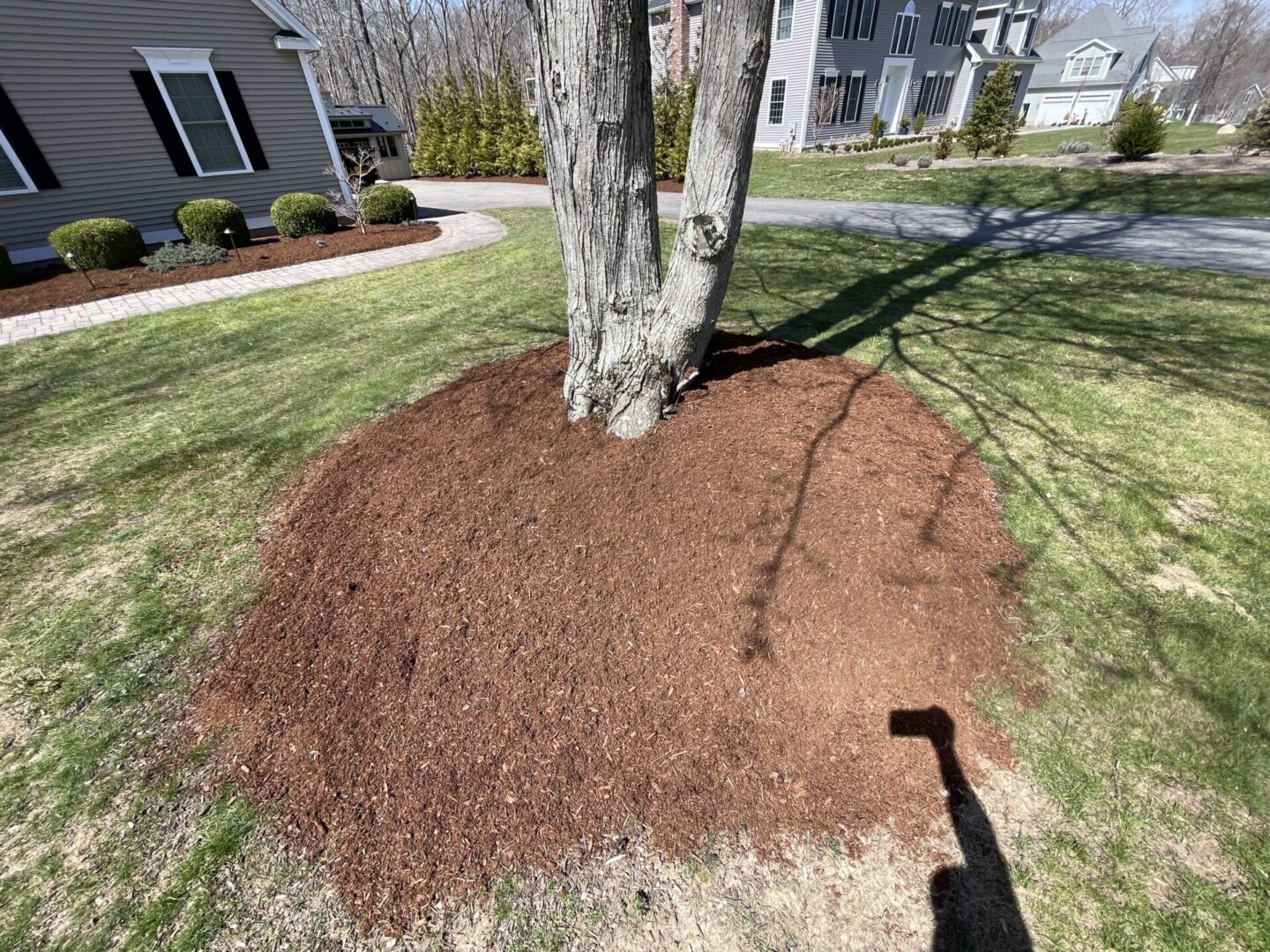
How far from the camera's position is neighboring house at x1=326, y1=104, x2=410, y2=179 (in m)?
20.9

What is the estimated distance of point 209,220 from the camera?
9.46 m

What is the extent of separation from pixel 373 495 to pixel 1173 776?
390 centimetres

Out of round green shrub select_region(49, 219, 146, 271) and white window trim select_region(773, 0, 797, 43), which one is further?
white window trim select_region(773, 0, 797, 43)

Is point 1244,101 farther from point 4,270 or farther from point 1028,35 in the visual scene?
point 4,270

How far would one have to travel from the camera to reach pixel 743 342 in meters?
4.02

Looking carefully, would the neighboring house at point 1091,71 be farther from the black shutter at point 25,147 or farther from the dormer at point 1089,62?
the black shutter at point 25,147

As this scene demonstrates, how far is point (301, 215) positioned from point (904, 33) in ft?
88.1

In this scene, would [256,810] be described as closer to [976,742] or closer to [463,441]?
[463,441]

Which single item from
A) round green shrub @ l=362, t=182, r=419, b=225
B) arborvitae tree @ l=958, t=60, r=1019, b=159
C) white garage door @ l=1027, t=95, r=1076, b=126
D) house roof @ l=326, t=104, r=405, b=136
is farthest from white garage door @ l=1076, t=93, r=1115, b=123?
round green shrub @ l=362, t=182, r=419, b=225

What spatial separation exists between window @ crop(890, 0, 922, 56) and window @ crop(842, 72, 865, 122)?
2417 millimetres

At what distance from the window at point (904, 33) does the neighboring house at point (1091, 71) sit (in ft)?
59.0

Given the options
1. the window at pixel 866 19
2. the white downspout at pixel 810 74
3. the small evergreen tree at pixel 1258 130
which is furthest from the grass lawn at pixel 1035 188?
the window at pixel 866 19

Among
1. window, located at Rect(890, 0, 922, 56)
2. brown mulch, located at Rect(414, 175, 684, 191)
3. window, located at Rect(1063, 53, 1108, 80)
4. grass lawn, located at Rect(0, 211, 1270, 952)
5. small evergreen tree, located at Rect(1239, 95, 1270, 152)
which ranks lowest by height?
grass lawn, located at Rect(0, 211, 1270, 952)

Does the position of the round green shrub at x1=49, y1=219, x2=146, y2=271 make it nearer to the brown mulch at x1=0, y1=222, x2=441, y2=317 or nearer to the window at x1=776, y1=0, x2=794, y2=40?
the brown mulch at x1=0, y1=222, x2=441, y2=317
